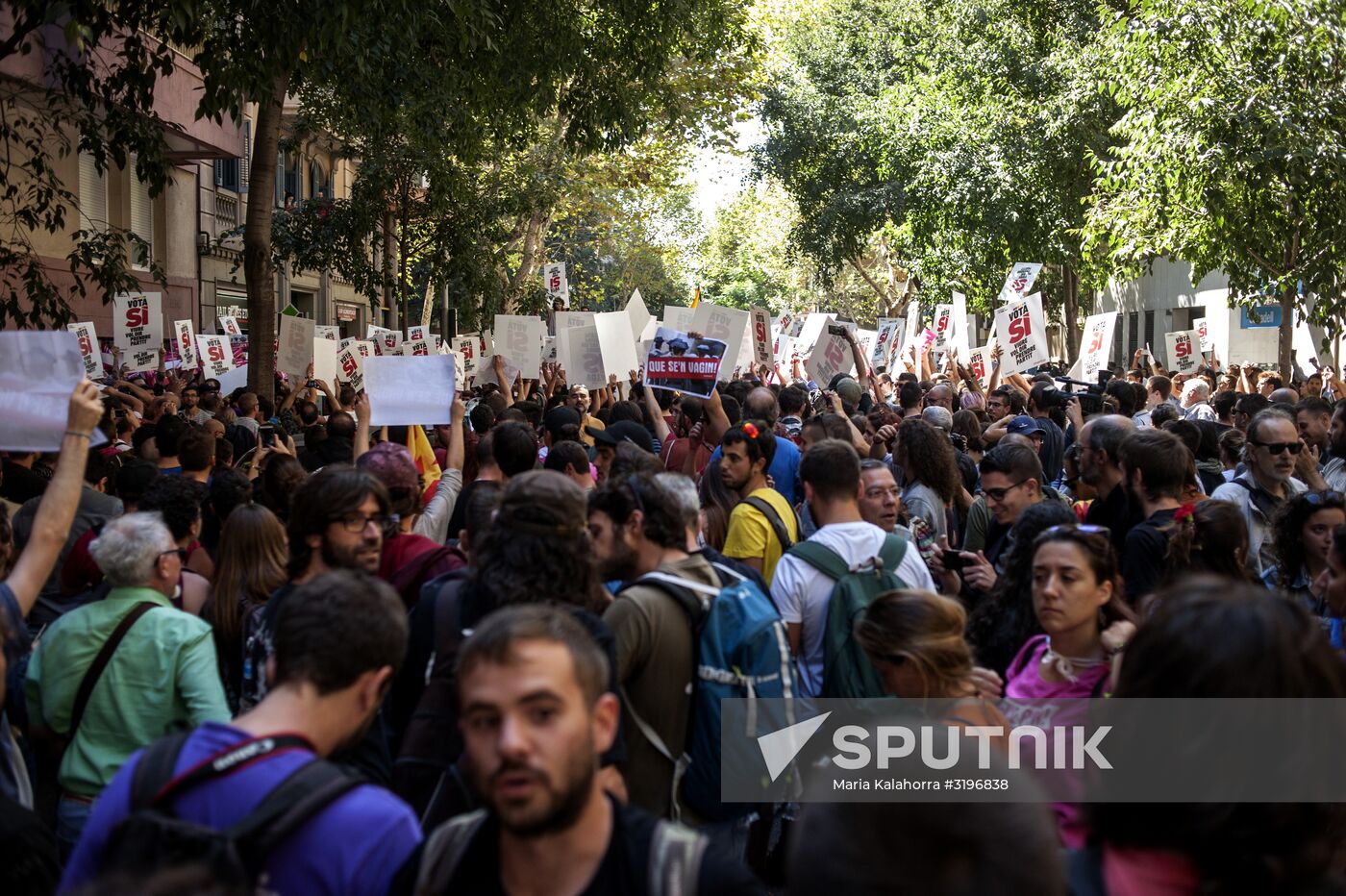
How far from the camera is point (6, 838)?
101 inches

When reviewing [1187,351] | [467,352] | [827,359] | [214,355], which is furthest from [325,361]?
[1187,351]

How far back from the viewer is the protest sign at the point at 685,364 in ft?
29.0

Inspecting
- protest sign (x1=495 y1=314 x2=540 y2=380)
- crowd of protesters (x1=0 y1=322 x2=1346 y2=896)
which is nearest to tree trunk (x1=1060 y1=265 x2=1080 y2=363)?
protest sign (x1=495 y1=314 x2=540 y2=380)

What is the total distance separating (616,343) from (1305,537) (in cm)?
810

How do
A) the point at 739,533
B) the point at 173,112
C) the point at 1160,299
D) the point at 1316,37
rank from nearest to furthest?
1. the point at 739,533
2. the point at 1316,37
3. the point at 173,112
4. the point at 1160,299

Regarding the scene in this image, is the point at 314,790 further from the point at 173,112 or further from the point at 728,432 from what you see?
the point at 173,112

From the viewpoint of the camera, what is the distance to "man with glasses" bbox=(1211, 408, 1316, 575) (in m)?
6.36

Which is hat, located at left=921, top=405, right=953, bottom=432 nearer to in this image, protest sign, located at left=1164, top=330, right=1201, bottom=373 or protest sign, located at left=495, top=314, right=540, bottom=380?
protest sign, located at left=495, top=314, right=540, bottom=380

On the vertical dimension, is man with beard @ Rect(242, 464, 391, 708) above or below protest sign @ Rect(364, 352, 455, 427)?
below

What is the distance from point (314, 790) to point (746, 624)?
1.67m

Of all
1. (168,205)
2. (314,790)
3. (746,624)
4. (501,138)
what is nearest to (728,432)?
(746,624)

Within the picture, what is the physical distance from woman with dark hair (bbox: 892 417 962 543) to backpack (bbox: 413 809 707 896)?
449 centimetres

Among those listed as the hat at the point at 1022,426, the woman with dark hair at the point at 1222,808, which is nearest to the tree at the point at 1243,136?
the hat at the point at 1022,426

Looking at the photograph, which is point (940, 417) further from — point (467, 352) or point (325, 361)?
point (467, 352)
